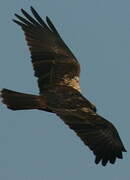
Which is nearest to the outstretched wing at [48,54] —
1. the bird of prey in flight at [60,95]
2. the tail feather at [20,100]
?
the bird of prey in flight at [60,95]

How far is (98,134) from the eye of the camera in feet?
A: 59.2

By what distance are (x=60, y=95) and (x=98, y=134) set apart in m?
1.48

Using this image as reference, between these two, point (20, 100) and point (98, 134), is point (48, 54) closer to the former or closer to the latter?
point (20, 100)

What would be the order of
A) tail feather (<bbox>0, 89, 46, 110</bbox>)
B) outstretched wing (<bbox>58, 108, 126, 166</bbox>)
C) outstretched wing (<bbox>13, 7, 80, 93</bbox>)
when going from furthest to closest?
outstretched wing (<bbox>13, 7, 80, 93</bbox>)
tail feather (<bbox>0, 89, 46, 110</bbox>)
outstretched wing (<bbox>58, 108, 126, 166</bbox>)

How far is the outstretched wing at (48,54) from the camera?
2027 centimetres

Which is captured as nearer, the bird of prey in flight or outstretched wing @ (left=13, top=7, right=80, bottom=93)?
the bird of prey in flight

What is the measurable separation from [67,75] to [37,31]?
4.58 ft

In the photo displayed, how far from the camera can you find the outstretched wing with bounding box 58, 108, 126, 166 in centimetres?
1783

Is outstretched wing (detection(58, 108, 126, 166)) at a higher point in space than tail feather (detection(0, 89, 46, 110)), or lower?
lower

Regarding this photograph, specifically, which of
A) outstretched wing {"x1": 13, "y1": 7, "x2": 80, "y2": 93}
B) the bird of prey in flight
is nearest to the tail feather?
the bird of prey in flight

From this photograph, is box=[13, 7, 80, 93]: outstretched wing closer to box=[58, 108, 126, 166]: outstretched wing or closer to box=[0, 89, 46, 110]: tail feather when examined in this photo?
box=[0, 89, 46, 110]: tail feather

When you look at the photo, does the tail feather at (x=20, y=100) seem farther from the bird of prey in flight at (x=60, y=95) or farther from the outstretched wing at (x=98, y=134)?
the outstretched wing at (x=98, y=134)

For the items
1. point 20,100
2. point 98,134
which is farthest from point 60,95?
point 98,134

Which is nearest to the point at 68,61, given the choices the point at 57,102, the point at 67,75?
the point at 67,75
